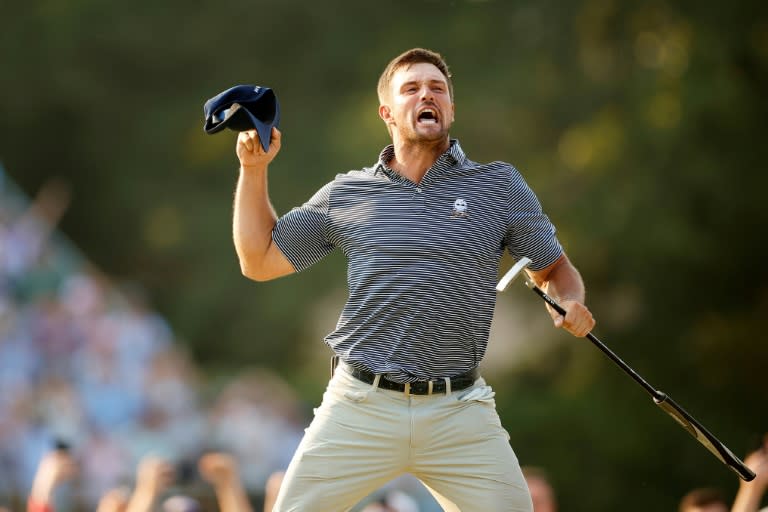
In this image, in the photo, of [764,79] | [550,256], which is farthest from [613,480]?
[550,256]

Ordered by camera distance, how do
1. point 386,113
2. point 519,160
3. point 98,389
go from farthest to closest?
1. point 519,160
2. point 98,389
3. point 386,113

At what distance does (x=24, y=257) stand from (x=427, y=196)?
6.99 meters

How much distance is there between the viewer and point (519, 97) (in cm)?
1033

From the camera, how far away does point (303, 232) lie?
3.34 meters

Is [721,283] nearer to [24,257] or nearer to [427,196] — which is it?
[24,257]

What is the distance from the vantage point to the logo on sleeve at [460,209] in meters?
3.21

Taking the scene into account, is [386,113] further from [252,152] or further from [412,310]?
[412,310]

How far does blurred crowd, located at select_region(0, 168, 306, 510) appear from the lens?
28.1ft

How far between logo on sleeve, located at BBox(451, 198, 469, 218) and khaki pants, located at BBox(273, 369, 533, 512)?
1.63ft

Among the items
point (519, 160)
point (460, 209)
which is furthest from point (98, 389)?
point (460, 209)

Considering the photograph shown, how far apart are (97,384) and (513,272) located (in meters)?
6.51

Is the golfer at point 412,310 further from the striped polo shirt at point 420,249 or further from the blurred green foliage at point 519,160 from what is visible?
the blurred green foliage at point 519,160

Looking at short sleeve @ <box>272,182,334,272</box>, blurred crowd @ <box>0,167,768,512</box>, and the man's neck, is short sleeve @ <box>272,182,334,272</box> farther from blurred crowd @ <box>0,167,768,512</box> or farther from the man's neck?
blurred crowd @ <box>0,167,768,512</box>

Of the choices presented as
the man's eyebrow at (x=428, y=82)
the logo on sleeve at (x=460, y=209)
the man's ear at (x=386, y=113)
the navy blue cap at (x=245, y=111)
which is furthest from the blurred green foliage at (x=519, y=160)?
the logo on sleeve at (x=460, y=209)
